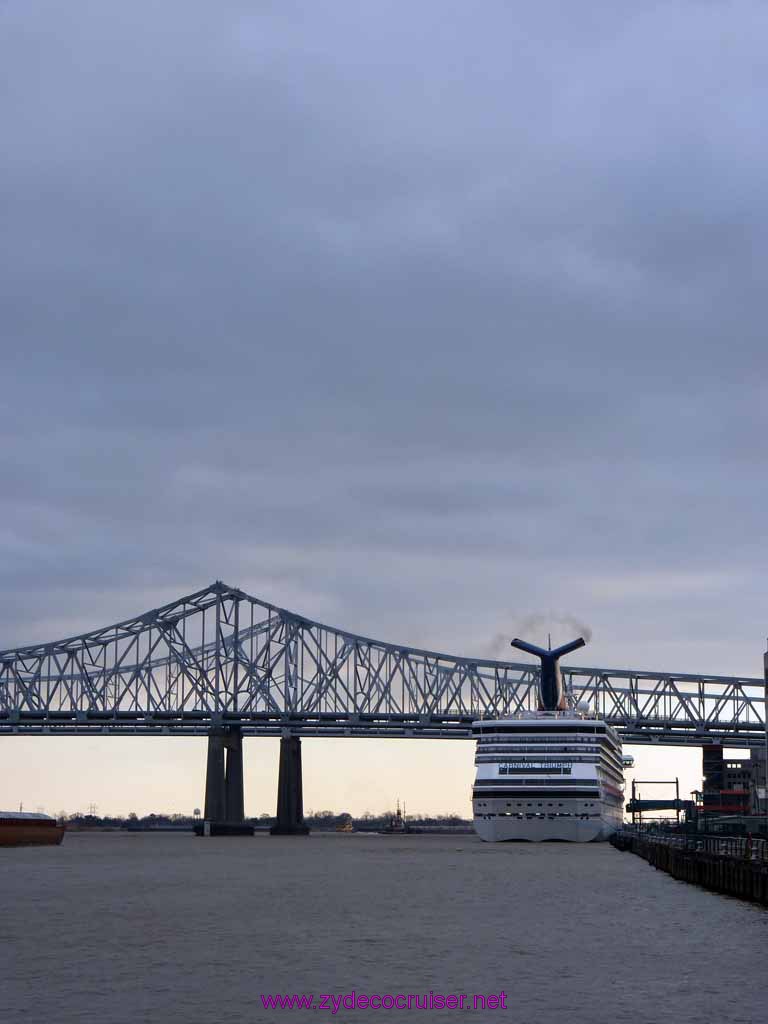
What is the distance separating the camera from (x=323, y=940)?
50062 millimetres

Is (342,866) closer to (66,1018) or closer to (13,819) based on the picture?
(13,819)

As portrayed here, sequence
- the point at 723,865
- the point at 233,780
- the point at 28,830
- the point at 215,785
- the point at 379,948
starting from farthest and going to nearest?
the point at 233,780, the point at 215,785, the point at 28,830, the point at 723,865, the point at 379,948

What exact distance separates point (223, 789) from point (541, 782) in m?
59.8

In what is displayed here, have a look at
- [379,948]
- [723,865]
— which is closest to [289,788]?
[723,865]

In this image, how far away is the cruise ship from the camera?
135 meters

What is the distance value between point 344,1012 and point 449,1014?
7.44ft

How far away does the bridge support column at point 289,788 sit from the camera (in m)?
191

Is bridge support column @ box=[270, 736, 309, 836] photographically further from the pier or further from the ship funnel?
the pier

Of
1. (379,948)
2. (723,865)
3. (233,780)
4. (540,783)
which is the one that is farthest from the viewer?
(233,780)

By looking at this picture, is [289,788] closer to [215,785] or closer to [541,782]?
[215,785]

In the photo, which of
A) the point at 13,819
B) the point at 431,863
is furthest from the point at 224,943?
the point at 13,819

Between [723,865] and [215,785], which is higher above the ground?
[215,785]

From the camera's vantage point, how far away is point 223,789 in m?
186

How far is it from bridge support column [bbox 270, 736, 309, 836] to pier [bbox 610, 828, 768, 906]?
3688 inches
